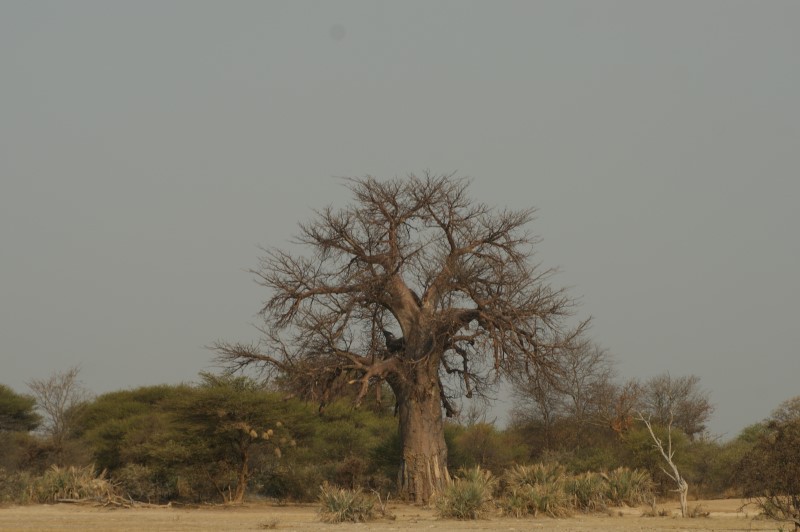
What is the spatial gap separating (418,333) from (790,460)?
442 inches

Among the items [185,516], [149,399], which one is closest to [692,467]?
[185,516]

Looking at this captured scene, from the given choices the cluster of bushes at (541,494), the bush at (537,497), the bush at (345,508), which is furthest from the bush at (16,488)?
the bush at (537,497)

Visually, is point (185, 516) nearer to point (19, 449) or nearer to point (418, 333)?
Answer: point (418, 333)

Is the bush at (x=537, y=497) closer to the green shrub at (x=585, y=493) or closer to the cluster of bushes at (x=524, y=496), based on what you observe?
the cluster of bushes at (x=524, y=496)

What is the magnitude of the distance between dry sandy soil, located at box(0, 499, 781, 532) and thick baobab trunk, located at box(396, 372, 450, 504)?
85 cm

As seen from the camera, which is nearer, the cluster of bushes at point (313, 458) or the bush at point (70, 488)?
the cluster of bushes at point (313, 458)

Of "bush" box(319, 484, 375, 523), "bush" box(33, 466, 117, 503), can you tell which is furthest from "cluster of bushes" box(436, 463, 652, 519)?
"bush" box(33, 466, 117, 503)

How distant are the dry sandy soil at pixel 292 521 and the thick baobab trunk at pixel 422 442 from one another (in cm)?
85

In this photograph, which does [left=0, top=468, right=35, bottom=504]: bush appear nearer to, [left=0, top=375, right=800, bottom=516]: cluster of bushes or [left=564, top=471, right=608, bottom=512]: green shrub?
[left=0, top=375, right=800, bottom=516]: cluster of bushes

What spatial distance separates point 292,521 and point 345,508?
135 centimetres

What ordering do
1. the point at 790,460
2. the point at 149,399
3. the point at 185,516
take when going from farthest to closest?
the point at 149,399
the point at 185,516
the point at 790,460

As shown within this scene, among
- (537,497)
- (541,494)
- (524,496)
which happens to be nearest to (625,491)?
(541,494)

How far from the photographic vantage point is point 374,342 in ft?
79.0

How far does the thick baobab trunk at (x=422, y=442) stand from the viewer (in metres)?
23.3
